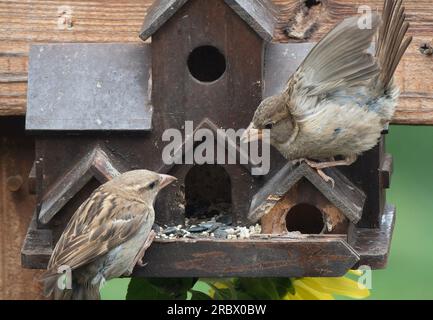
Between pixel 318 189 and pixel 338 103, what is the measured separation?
1.16 ft

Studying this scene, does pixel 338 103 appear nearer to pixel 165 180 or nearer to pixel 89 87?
pixel 165 180

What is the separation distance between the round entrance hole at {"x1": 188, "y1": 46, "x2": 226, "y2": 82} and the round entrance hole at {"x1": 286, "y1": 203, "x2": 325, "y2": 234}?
61 centimetres

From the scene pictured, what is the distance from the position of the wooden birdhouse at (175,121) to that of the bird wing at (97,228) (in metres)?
0.10

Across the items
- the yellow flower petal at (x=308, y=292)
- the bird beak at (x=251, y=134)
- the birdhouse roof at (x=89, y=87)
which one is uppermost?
the birdhouse roof at (x=89, y=87)

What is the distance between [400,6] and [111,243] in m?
1.40

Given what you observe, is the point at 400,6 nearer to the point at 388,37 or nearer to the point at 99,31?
the point at 388,37

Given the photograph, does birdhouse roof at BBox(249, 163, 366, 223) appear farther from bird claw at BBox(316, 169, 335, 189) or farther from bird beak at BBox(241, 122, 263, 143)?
bird beak at BBox(241, 122, 263, 143)

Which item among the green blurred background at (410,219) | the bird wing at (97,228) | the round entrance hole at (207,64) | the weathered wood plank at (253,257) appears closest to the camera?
the weathered wood plank at (253,257)

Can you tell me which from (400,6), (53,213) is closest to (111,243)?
(53,213)

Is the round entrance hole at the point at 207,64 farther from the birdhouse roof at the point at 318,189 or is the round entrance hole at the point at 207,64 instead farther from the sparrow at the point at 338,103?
the birdhouse roof at the point at 318,189

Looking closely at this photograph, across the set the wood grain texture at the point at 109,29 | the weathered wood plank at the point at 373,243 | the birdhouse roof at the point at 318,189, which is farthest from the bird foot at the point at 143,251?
the wood grain texture at the point at 109,29

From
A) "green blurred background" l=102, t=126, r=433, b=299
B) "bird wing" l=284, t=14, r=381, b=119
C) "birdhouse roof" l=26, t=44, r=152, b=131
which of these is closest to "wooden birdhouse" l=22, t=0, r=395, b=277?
"birdhouse roof" l=26, t=44, r=152, b=131

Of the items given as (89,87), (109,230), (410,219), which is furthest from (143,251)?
(410,219)

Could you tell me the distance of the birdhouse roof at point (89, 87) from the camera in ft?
18.8
